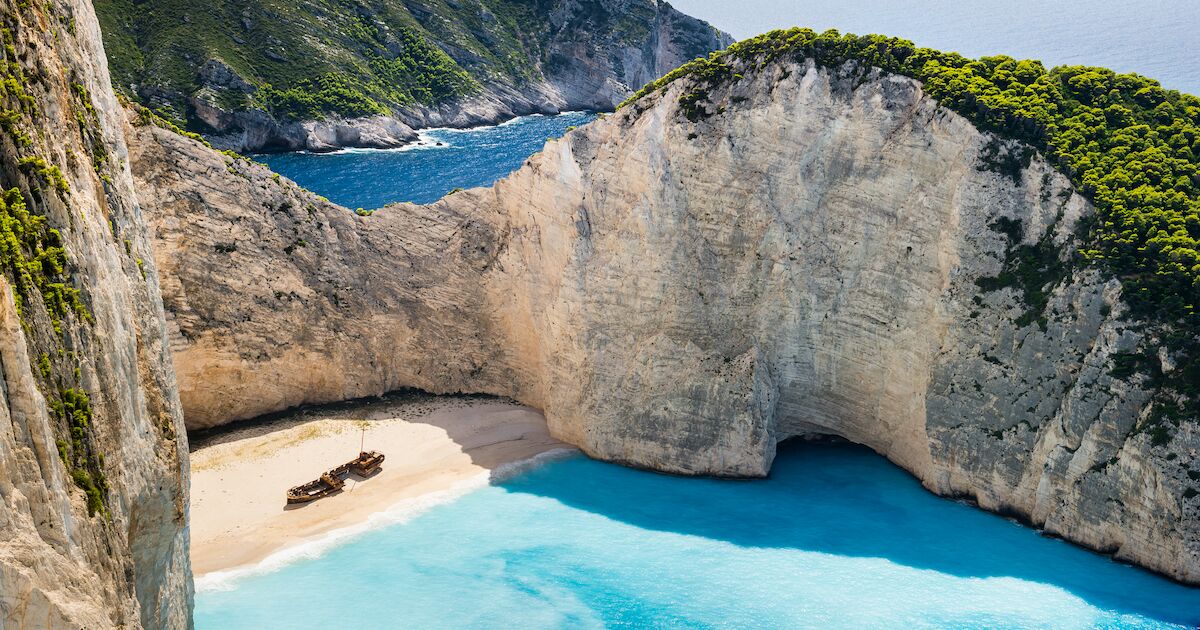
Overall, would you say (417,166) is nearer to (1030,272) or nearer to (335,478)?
(335,478)

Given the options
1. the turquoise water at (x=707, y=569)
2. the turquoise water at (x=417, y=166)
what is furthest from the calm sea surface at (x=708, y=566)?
the turquoise water at (x=417, y=166)

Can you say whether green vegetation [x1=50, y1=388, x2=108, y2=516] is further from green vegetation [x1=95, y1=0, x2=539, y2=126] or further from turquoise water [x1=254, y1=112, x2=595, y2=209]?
green vegetation [x1=95, y1=0, x2=539, y2=126]

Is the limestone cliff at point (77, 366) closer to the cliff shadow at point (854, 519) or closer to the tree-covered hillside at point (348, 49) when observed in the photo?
the cliff shadow at point (854, 519)

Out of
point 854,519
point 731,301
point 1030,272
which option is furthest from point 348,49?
point 1030,272

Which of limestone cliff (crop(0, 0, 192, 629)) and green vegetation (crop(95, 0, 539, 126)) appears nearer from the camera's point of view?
limestone cliff (crop(0, 0, 192, 629))

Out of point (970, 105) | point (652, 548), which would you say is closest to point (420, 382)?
point (652, 548)

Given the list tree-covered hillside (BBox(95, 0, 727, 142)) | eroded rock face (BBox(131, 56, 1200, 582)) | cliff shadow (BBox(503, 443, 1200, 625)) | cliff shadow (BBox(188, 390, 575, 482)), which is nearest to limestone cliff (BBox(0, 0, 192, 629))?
cliff shadow (BBox(188, 390, 575, 482))

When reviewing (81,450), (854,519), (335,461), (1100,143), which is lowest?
(335,461)
